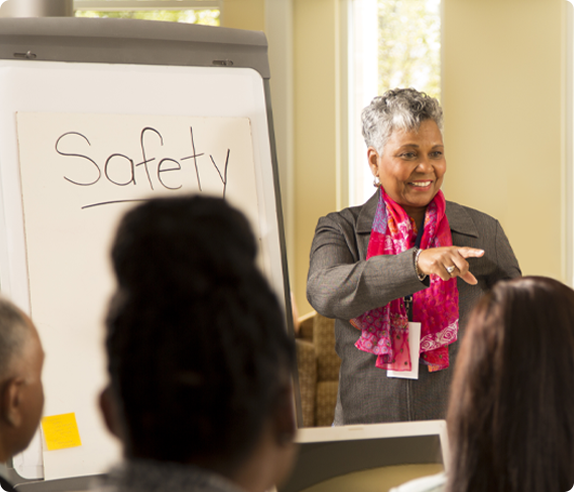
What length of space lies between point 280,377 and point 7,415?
32cm

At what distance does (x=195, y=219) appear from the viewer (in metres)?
0.30

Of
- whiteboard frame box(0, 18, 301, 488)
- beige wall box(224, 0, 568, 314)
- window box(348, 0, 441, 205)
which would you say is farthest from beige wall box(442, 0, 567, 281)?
whiteboard frame box(0, 18, 301, 488)

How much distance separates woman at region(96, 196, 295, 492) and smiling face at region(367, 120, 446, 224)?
1.01 meters

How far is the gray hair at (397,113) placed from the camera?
124cm

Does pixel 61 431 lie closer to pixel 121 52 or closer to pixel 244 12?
pixel 121 52

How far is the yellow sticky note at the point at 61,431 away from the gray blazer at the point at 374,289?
0.53 m

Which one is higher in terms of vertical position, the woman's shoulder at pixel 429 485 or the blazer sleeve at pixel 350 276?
the blazer sleeve at pixel 350 276

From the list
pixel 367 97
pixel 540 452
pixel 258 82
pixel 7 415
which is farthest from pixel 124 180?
pixel 367 97

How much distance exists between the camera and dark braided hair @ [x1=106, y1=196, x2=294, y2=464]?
0.29 meters

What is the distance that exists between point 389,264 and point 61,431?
0.69 metres

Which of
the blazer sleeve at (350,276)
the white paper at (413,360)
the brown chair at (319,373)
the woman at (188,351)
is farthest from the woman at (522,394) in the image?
the brown chair at (319,373)

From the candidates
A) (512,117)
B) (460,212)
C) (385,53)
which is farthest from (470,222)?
(385,53)

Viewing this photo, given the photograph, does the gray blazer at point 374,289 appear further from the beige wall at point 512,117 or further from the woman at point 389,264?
the beige wall at point 512,117

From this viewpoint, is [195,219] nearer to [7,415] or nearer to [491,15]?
[7,415]
